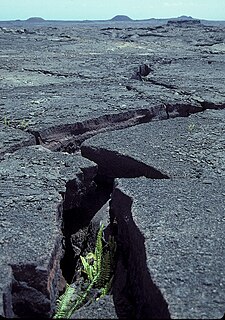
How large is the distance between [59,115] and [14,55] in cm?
424

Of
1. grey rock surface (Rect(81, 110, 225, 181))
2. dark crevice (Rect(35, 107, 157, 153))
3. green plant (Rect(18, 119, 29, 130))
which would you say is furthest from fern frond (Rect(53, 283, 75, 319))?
green plant (Rect(18, 119, 29, 130))

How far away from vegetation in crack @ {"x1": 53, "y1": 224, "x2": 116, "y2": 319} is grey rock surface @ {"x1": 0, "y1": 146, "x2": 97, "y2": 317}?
47 mm

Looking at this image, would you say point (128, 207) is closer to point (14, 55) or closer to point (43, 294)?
point (43, 294)

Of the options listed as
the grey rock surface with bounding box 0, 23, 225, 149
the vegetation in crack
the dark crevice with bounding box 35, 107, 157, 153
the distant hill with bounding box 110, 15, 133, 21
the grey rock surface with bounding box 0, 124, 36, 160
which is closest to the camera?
the vegetation in crack

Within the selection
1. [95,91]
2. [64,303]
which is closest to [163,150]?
[64,303]

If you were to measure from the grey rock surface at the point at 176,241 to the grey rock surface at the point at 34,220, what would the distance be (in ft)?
0.94

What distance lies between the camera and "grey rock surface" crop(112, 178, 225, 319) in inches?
57.2

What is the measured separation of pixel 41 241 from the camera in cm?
181

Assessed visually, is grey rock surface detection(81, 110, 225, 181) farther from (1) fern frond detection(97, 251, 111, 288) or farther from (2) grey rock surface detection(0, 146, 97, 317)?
(1) fern frond detection(97, 251, 111, 288)

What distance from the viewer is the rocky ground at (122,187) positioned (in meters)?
1.59

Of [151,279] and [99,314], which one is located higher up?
[151,279]

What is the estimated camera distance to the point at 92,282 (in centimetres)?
187

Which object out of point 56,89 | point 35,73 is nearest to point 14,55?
point 35,73

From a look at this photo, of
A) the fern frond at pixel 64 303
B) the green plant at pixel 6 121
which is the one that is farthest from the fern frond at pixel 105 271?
the green plant at pixel 6 121
